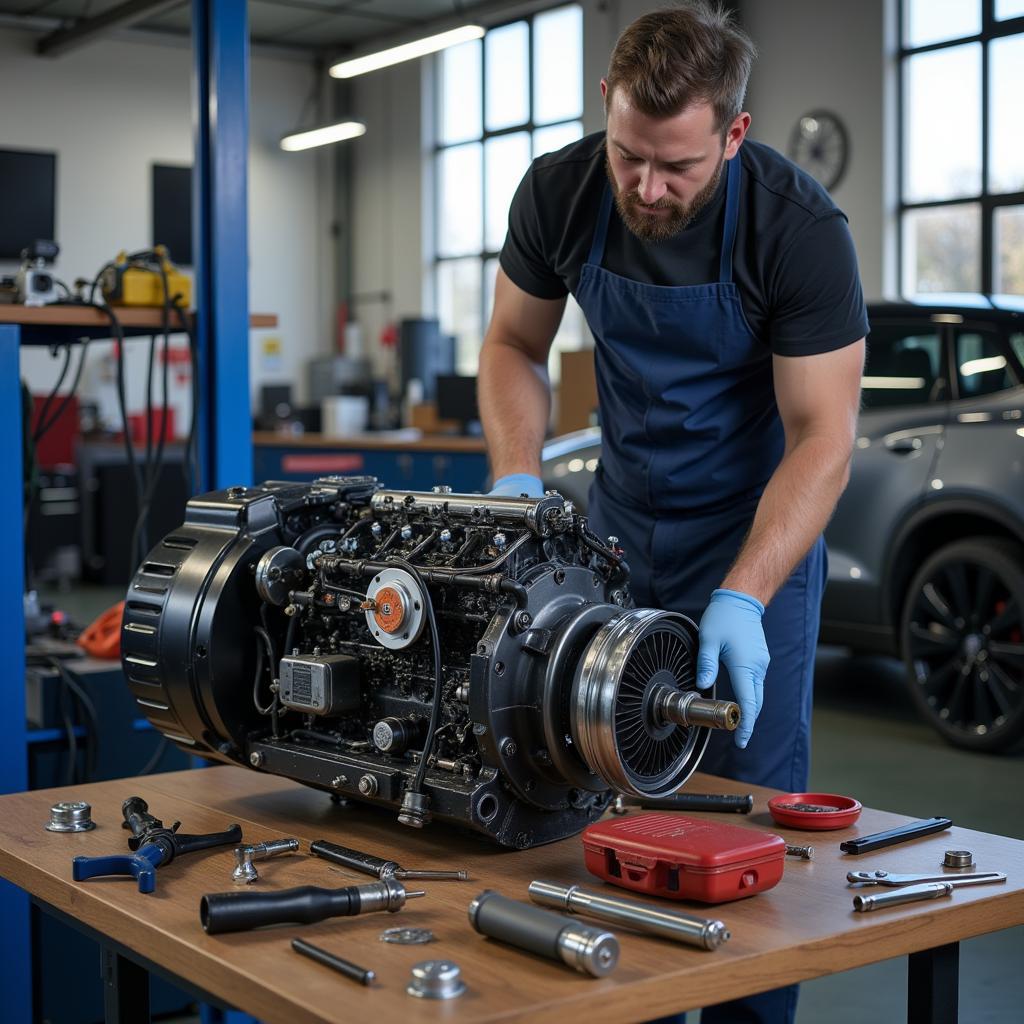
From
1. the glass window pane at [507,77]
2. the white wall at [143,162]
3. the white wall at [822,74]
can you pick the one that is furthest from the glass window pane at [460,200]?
the white wall at [822,74]

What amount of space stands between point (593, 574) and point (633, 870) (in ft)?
0.98

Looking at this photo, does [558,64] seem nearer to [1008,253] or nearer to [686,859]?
[1008,253]

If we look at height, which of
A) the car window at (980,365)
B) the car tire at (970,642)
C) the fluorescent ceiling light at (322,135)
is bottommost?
the car tire at (970,642)

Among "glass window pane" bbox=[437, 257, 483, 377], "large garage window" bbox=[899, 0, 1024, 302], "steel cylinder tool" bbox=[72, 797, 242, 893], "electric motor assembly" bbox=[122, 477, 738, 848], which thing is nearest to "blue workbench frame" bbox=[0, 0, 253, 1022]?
"electric motor assembly" bbox=[122, 477, 738, 848]

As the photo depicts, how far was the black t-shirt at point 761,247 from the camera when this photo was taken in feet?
5.42

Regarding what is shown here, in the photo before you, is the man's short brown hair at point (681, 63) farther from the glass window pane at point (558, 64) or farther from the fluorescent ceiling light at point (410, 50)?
the glass window pane at point (558, 64)

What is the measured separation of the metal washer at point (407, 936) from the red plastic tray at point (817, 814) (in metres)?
0.46

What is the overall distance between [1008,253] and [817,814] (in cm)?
692

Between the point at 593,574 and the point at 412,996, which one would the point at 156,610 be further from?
the point at 412,996

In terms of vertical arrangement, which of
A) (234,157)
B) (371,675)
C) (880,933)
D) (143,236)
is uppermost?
(143,236)

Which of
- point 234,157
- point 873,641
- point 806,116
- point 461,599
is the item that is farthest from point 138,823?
point 806,116

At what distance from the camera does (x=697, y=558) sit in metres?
1.79

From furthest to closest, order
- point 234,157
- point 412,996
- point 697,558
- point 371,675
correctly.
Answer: point 234,157 → point 697,558 → point 371,675 → point 412,996

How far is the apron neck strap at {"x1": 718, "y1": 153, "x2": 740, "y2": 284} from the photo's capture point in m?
1.68
